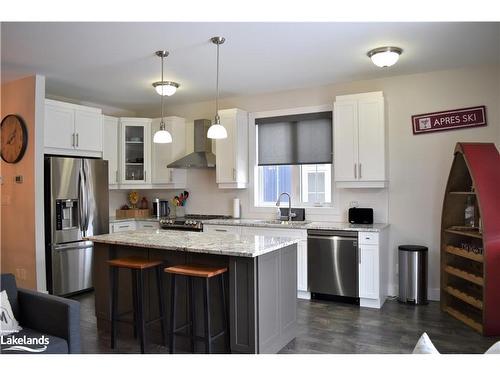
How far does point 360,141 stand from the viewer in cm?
466

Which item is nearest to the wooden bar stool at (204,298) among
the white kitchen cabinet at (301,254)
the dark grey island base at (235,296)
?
the dark grey island base at (235,296)

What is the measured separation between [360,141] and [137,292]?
9.73 ft

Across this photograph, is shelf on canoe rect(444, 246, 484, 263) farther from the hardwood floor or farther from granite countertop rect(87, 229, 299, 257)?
granite countertop rect(87, 229, 299, 257)

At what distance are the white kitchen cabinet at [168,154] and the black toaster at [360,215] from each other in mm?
2757

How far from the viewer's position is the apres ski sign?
434 cm

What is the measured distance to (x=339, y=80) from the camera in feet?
16.1

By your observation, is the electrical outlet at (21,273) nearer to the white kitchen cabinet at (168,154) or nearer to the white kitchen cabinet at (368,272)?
the white kitchen cabinet at (168,154)

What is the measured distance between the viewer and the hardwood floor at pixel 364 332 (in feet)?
10.7

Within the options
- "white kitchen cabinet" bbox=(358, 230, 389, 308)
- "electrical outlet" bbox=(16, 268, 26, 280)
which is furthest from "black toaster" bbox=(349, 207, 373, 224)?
"electrical outlet" bbox=(16, 268, 26, 280)

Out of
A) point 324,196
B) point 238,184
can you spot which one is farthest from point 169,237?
point 324,196

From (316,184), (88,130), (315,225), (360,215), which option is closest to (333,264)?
(315,225)

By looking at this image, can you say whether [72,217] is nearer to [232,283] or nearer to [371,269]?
[232,283]
